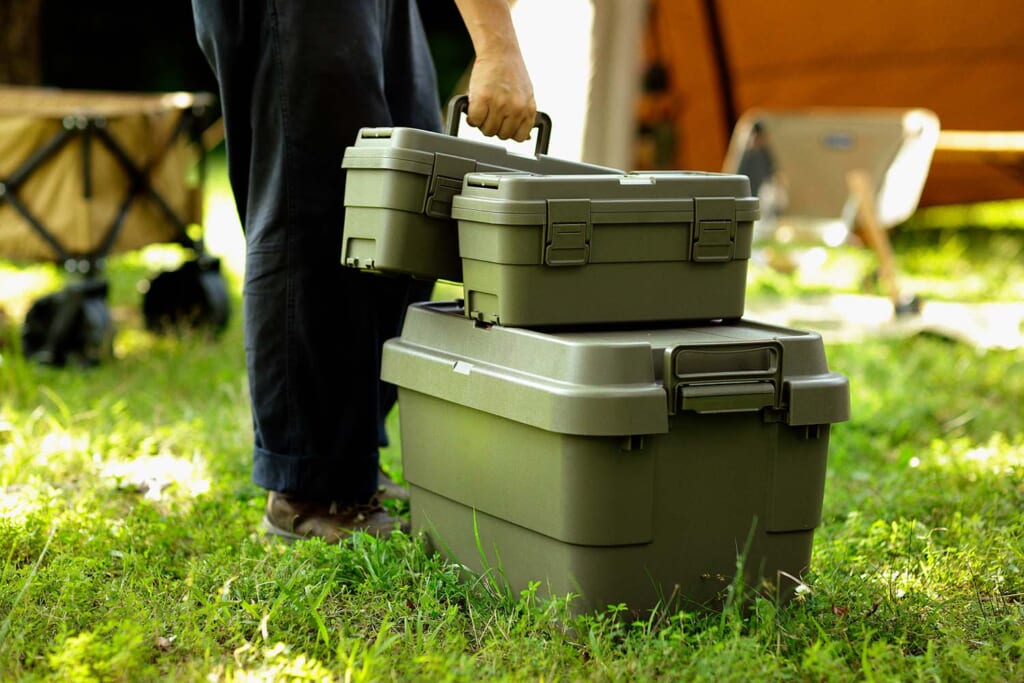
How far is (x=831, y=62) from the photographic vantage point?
6.54 metres

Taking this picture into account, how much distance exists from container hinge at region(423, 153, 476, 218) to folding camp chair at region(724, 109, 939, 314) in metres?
3.02

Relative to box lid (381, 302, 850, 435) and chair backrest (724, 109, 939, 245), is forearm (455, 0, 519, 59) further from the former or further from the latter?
chair backrest (724, 109, 939, 245)

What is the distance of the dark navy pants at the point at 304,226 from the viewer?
1.90 meters

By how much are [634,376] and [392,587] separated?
531 mm

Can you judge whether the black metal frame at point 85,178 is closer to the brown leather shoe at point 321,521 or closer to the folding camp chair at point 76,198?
the folding camp chair at point 76,198

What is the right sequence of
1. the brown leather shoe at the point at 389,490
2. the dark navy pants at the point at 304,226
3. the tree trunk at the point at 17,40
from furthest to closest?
the tree trunk at the point at 17,40, the brown leather shoe at the point at 389,490, the dark navy pants at the point at 304,226

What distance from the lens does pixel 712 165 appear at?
6773 mm

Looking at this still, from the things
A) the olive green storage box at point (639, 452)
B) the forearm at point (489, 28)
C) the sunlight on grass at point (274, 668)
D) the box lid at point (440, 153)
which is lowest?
the sunlight on grass at point (274, 668)

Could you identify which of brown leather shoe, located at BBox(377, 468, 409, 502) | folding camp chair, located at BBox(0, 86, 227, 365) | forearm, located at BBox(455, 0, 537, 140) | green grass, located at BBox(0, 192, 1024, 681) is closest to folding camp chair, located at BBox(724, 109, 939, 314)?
green grass, located at BBox(0, 192, 1024, 681)

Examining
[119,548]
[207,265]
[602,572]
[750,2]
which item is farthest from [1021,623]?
[750,2]

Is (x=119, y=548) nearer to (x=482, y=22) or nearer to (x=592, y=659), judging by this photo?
(x=592, y=659)

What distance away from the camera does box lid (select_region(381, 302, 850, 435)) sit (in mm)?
1520

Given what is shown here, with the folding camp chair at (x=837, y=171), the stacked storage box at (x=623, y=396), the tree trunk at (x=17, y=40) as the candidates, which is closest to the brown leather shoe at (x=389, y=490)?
the stacked storage box at (x=623, y=396)

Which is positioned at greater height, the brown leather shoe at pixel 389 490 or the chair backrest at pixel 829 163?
the chair backrest at pixel 829 163
